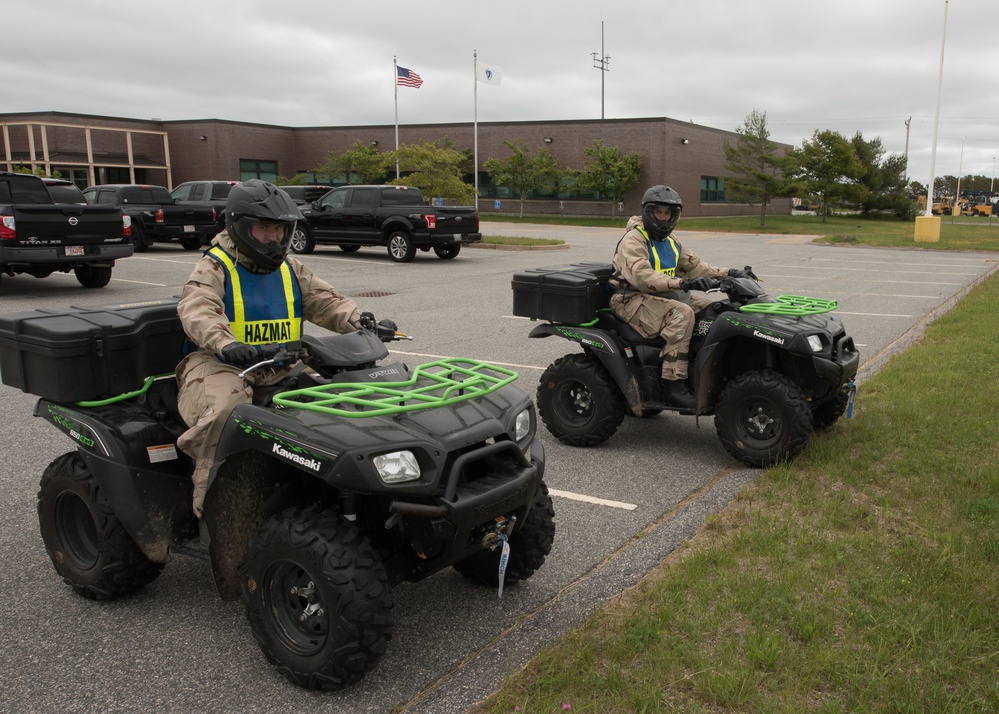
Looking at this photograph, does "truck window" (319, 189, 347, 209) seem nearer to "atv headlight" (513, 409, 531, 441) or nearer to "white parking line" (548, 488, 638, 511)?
"white parking line" (548, 488, 638, 511)

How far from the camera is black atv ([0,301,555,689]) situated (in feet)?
10.2

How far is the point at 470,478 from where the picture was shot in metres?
3.41

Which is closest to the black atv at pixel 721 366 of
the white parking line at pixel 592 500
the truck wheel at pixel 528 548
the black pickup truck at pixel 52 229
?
the white parking line at pixel 592 500

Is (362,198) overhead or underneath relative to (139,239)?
overhead

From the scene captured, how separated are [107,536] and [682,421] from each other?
4.86 meters

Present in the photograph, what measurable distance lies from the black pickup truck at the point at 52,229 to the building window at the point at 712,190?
43841mm

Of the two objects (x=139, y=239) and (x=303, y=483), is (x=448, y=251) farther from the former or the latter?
(x=303, y=483)

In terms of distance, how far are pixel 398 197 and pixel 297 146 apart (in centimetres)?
3476

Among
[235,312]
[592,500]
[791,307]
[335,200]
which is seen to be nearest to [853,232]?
[335,200]

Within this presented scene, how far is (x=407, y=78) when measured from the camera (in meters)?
37.1

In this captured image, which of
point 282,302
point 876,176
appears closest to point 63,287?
point 282,302

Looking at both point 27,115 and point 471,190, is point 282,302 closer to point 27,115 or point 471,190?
point 471,190

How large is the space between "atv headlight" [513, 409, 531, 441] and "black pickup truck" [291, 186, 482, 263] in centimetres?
1812

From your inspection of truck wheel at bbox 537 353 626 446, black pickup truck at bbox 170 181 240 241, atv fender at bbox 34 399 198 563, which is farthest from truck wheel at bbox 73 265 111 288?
atv fender at bbox 34 399 198 563
